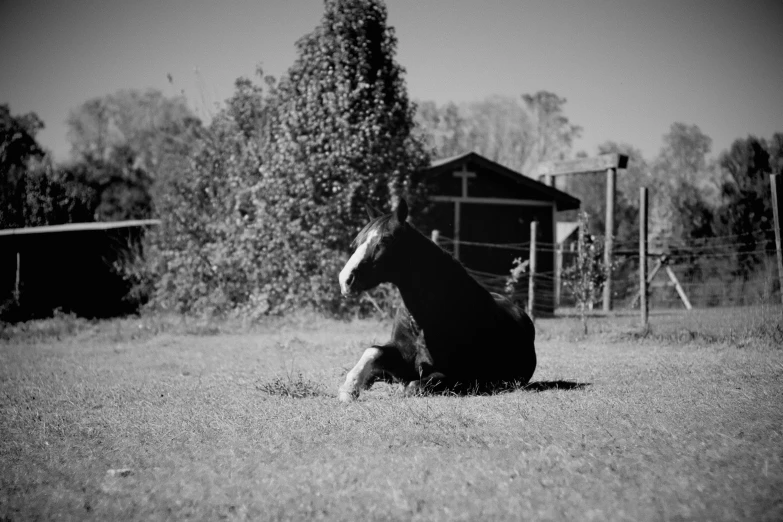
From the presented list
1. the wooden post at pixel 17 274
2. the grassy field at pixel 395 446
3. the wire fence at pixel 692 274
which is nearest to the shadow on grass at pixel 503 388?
the grassy field at pixel 395 446

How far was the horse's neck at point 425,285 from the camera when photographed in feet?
21.1

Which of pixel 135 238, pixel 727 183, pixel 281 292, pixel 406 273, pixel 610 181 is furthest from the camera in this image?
pixel 727 183

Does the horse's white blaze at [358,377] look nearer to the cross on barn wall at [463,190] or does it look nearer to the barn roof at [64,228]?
the cross on barn wall at [463,190]

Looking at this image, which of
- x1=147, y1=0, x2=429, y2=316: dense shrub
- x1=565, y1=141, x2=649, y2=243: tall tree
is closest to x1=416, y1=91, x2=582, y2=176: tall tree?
x1=565, y1=141, x2=649, y2=243: tall tree

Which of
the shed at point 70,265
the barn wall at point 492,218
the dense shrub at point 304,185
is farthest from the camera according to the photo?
the barn wall at point 492,218

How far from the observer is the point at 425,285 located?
646 cm

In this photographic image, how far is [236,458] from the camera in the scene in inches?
173

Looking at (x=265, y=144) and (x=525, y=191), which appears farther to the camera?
(x=525, y=191)

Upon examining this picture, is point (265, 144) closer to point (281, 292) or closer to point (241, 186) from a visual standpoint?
point (241, 186)

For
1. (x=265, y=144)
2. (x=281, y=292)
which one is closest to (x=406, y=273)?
(x=281, y=292)

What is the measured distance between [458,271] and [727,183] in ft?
82.6

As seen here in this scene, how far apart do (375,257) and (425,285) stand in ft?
1.94

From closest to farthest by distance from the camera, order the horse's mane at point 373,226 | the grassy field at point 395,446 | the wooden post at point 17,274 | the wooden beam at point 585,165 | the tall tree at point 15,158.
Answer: the grassy field at point 395,446
the horse's mane at point 373,226
the wooden post at point 17,274
the wooden beam at point 585,165
the tall tree at point 15,158

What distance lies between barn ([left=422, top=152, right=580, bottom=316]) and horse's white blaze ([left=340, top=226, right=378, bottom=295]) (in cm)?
1641
